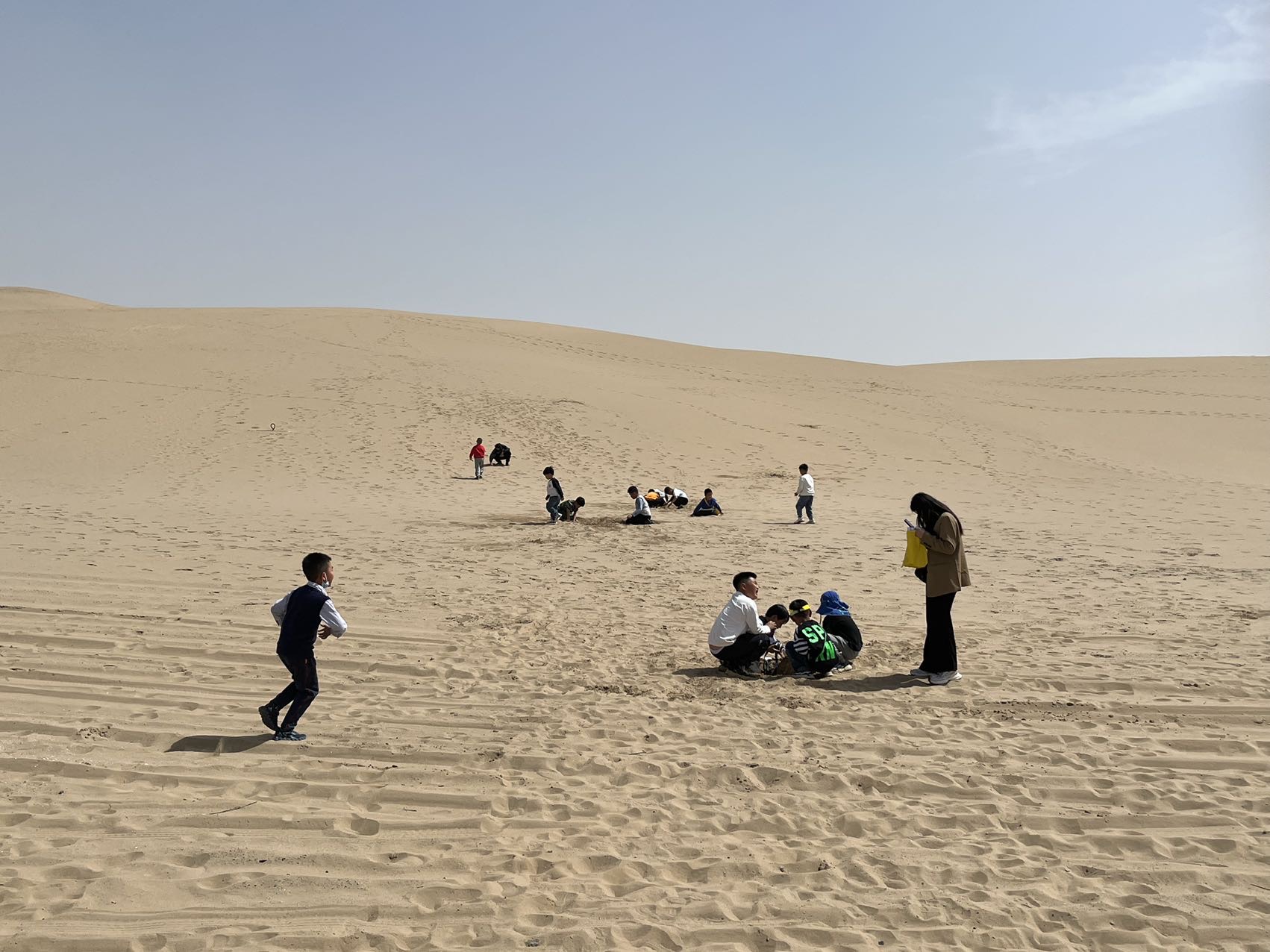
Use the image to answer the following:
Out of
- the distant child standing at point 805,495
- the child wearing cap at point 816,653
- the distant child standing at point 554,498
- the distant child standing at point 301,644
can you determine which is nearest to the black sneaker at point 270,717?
the distant child standing at point 301,644

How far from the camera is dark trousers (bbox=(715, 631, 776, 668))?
789cm

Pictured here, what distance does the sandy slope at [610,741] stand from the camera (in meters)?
4.28

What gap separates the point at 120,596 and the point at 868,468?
21.4 metres

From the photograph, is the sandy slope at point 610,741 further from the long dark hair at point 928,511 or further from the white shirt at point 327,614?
the long dark hair at point 928,511

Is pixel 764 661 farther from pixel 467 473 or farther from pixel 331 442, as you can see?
pixel 331 442

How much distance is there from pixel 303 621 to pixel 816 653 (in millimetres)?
4170

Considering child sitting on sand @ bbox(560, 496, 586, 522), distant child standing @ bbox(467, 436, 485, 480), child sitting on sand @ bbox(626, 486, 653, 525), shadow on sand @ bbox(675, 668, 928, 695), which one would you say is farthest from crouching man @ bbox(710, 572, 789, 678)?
distant child standing @ bbox(467, 436, 485, 480)

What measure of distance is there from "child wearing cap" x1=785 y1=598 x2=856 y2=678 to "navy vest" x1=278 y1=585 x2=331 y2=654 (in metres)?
3.98

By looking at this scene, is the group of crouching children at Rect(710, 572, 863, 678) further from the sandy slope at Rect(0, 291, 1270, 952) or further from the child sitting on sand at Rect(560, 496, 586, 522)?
the child sitting on sand at Rect(560, 496, 586, 522)

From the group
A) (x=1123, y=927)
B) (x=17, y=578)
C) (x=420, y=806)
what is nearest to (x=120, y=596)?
(x=17, y=578)

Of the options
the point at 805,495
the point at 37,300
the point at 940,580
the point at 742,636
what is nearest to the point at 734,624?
the point at 742,636

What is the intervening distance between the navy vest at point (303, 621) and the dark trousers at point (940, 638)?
4.81 metres

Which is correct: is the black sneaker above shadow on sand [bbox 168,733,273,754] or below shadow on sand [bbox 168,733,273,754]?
above

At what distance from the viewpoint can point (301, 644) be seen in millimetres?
6227
